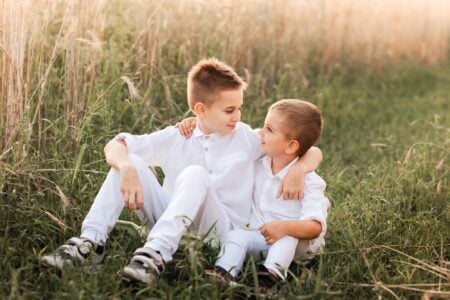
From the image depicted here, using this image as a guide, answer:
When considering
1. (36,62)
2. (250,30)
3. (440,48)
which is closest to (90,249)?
(36,62)

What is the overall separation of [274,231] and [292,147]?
1.25ft

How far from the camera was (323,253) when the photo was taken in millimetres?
3018

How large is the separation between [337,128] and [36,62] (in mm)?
2721

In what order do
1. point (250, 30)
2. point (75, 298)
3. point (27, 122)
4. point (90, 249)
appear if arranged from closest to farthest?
point (75, 298) < point (90, 249) < point (27, 122) < point (250, 30)

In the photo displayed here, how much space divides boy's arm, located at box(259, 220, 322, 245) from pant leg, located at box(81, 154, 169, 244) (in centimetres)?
46

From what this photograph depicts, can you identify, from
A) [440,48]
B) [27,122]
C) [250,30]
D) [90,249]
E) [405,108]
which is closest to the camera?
[90,249]

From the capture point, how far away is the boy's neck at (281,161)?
122 inches

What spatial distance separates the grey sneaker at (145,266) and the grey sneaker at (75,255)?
0.22 m

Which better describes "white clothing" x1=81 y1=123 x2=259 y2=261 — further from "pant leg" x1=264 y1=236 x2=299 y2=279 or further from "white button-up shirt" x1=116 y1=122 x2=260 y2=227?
"pant leg" x1=264 y1=236 x2=299 y2=279

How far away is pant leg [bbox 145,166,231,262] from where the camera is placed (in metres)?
2.74

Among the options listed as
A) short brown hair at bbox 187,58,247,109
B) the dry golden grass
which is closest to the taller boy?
short brown hair at bbox 187,58,247,109

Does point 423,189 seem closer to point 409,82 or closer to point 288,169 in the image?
point 288,169

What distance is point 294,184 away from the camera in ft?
9.78

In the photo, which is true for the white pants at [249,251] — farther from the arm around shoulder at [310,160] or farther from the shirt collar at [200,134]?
the shirt collar at [200,134]
